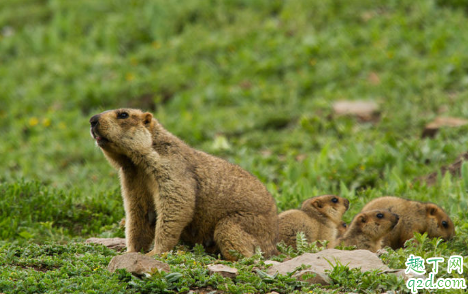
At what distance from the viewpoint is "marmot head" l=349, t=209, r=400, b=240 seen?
7.17 m

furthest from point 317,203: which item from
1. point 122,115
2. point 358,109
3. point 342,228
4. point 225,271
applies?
point 358,109

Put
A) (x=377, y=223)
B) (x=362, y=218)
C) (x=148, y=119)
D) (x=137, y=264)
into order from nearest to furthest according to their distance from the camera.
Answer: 1. (x=137, y=264)
2. (x=148, y=119)
3. (x=377, y=223)
4. (x=362, y=218)

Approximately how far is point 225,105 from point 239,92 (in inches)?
16.1

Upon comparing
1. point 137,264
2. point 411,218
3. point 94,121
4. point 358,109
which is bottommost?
point 411,218

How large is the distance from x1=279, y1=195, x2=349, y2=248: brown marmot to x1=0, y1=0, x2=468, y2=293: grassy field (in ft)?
1.60

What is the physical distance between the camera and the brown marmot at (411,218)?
7.30 meters

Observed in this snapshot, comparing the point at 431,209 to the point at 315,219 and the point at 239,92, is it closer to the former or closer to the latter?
the point at 315,219

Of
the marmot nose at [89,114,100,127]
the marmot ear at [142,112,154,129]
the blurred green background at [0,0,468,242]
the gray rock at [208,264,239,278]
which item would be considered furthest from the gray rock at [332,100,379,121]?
the gray rock at [208,264,239,278]

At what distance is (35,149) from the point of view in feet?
43.4

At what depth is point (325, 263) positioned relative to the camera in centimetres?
582

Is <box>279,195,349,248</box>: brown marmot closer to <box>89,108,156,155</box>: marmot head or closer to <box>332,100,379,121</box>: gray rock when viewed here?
<box>89,108,156,155</box>: marmot head

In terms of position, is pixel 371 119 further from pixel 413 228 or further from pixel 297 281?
pixel 297 281

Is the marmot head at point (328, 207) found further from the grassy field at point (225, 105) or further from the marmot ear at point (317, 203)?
the grassy field at point (225, 105)

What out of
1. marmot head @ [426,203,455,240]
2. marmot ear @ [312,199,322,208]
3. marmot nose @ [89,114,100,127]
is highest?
marmot nose @ [89,114,100,127]
